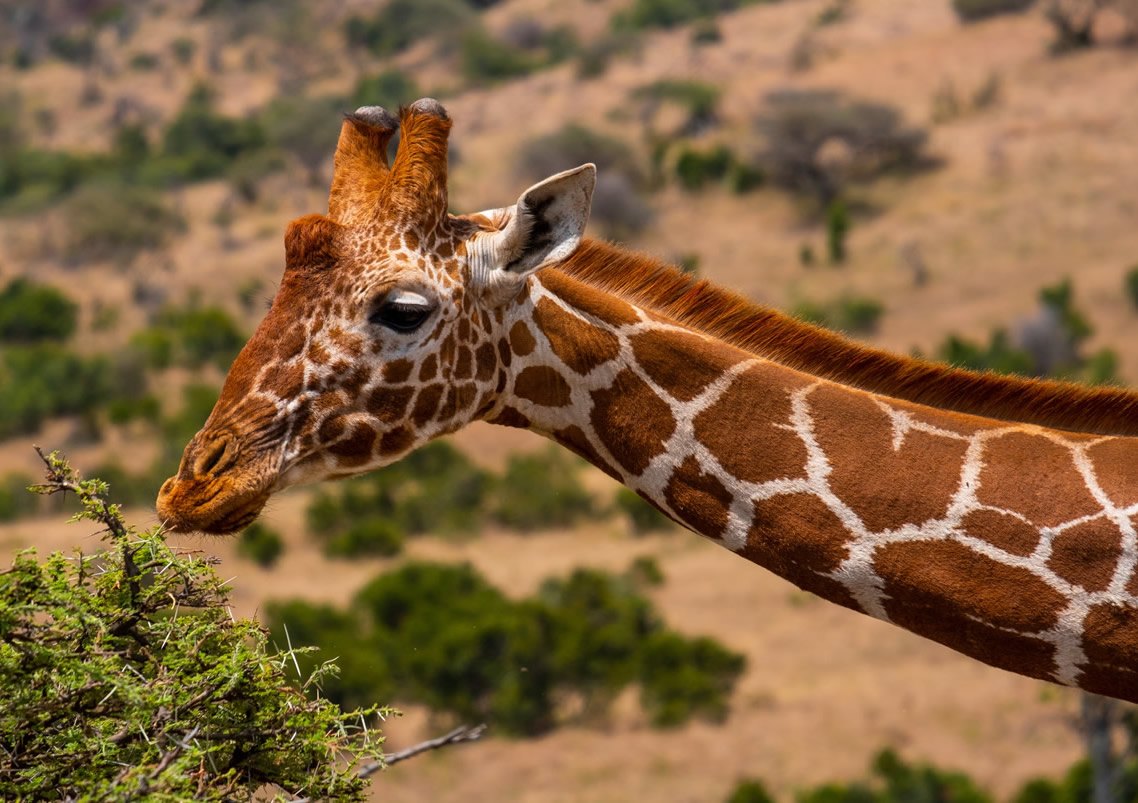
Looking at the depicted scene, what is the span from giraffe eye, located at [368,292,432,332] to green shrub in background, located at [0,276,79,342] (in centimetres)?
4044

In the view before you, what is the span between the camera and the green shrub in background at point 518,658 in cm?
2094

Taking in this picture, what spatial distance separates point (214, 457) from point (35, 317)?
40534 mm

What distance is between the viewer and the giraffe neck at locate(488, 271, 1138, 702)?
168 inches

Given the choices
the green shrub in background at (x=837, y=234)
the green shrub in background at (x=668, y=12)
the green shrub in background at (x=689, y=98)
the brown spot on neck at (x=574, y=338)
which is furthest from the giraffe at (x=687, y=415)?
the green shrub in background at (x=668, y=12)

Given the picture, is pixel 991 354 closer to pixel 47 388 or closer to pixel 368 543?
pixel 368 543

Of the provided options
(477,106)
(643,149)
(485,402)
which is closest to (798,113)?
(643,149)

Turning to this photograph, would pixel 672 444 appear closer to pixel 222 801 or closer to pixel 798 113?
pixel 222 801

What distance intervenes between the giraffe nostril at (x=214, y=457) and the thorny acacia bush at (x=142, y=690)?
0.52 m

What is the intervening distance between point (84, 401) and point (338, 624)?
54.3ft

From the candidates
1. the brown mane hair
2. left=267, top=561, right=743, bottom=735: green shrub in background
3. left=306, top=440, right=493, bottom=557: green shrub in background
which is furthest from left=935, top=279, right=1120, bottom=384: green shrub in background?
the brown mane hair

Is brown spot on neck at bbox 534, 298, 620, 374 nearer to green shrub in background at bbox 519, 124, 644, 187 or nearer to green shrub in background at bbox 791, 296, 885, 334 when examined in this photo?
green shrub in background at bbox 791, 296, 885, 334

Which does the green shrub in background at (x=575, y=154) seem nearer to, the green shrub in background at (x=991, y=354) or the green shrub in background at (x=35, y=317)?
the green shrub in background at (x=35, y=317)

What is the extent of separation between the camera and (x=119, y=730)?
3.64m

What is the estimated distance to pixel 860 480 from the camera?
4.50m
